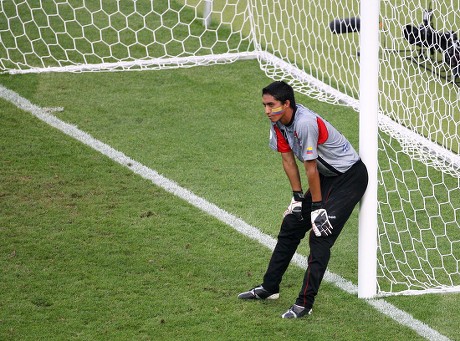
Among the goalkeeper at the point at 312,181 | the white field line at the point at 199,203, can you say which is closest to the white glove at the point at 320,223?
the goalkeeper at the point at 312,181

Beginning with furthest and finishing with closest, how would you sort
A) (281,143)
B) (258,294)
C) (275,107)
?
(258,294), (281,143), (275,107)

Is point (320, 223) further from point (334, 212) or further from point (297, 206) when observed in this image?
point (297, 206)

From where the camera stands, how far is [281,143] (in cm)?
658

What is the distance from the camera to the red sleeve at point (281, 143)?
652cm

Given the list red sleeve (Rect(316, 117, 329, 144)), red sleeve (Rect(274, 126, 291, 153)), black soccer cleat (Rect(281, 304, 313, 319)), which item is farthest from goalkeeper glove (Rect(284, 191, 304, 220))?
black soccer cleat (Rect(281, 304, 313, 319))

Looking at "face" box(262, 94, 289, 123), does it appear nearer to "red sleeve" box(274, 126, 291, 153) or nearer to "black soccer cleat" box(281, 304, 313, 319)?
"red sleeve" box(274, 126, 291, 153)

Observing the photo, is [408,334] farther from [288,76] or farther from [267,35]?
[267,35]

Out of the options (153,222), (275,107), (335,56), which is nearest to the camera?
(275,107)

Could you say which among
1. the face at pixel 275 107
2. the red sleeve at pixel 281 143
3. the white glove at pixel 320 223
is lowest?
the white glove at pixel 320 223

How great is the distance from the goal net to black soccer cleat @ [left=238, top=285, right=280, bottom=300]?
99 centimetres

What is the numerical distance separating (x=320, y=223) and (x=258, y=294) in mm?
812

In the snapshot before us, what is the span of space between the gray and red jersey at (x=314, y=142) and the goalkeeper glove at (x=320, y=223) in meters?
0.32

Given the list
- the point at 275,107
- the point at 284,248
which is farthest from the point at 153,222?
the point at 275,107

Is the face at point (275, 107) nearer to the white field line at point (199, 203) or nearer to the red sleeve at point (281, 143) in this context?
the red sleeve at point (281, 143)
